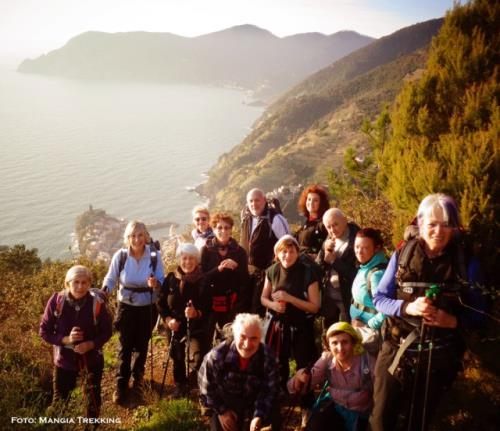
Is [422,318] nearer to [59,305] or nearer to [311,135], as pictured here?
[59,305]

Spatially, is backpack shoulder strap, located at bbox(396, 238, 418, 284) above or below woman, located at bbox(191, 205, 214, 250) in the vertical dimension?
above

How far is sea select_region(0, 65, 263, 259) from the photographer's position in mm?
80000

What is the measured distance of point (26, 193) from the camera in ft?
289

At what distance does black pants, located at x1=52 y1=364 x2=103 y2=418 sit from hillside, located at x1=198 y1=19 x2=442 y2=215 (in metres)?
60.0

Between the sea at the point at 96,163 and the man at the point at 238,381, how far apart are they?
6689 cm

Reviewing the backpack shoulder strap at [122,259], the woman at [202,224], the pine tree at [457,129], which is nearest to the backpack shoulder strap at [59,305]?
the backpack shoulder strap at [122,259]

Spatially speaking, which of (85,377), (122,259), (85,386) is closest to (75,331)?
(85,377)

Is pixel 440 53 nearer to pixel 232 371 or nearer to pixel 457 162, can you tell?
pixel 457 162

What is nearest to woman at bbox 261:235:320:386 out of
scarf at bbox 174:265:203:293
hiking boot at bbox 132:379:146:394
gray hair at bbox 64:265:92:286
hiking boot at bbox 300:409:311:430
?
hiking boot at bbox 300:409:311:430

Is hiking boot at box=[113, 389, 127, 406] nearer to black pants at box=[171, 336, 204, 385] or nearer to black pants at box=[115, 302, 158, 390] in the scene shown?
black pants at box=[115, 302, 158, 390]

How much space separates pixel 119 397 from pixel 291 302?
2889mm

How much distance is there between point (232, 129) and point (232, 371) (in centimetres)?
16202

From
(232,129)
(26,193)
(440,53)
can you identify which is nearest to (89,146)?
(26,193)

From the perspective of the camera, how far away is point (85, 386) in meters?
4.25
